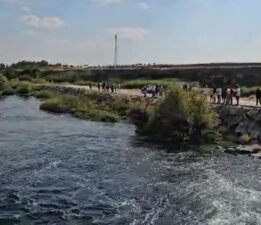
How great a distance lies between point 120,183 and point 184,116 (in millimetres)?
14409

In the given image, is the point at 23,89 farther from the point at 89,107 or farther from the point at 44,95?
the point at 89,107

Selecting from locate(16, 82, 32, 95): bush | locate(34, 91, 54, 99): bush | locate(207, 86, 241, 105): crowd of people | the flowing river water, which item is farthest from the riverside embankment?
locate(16, 82, 32, 95): bush

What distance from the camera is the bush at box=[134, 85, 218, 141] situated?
4553 cm

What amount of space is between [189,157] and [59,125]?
21806mm

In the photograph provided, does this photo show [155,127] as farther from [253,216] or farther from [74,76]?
[74,76]

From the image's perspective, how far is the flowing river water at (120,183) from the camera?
2619 cm

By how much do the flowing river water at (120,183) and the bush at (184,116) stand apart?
104 inches

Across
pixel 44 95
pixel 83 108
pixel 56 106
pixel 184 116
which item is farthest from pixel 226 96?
pixel 44 95

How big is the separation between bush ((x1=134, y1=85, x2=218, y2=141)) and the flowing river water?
2645 mm

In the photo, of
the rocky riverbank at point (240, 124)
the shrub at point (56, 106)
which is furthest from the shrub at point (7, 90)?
the rocky riverbank at point (240, 124)

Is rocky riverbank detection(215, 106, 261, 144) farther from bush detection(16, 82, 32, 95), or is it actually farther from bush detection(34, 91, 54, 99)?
bush detection(16, 82, 32, 95)

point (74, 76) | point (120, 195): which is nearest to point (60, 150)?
point (120, 195)

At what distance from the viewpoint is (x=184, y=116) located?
149ft

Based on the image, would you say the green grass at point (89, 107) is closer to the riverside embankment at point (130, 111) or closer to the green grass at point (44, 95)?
the riverside embankment at point (130, 111)
